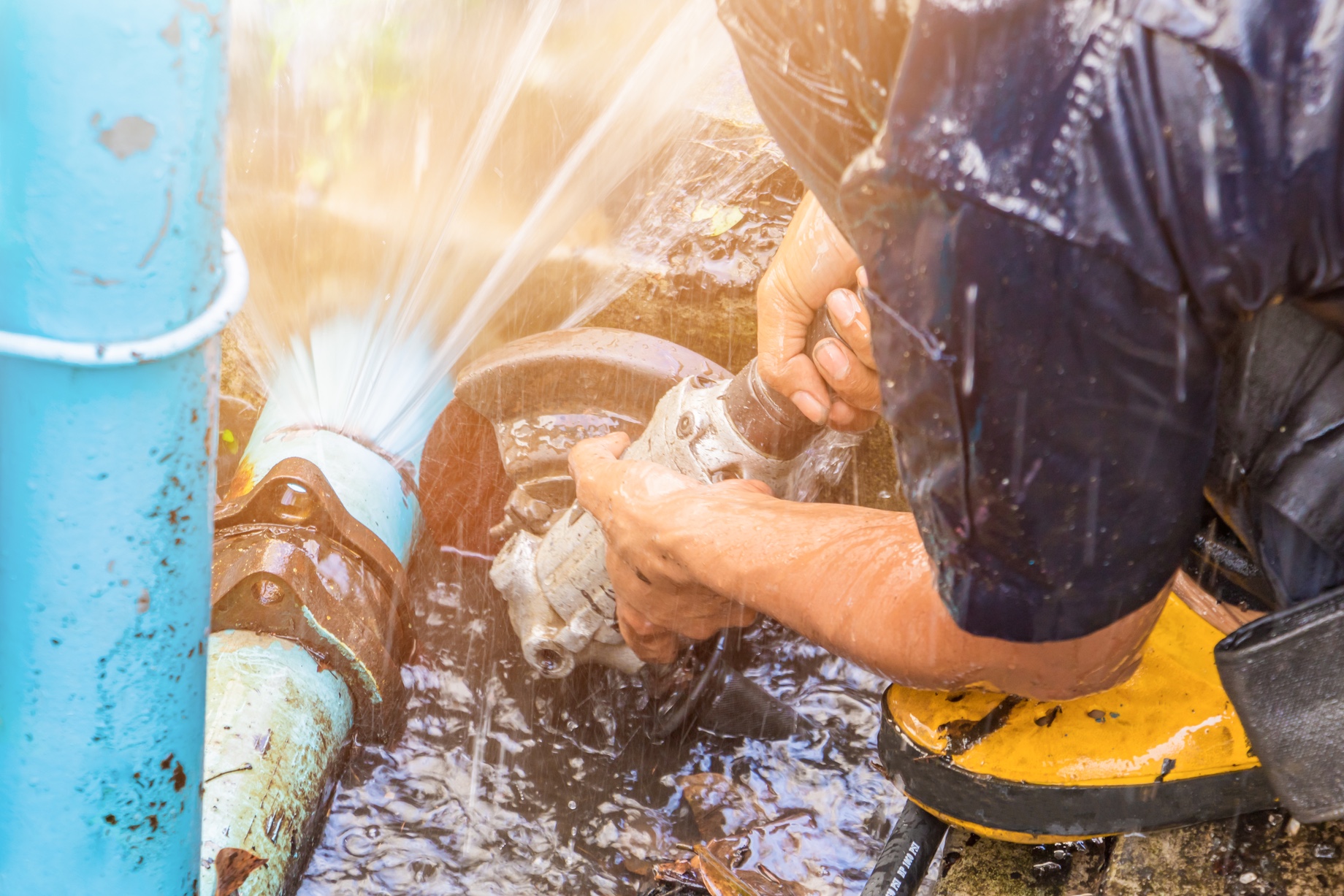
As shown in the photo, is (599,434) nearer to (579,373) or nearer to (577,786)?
(579,373)

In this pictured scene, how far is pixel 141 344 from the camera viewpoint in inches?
44.5

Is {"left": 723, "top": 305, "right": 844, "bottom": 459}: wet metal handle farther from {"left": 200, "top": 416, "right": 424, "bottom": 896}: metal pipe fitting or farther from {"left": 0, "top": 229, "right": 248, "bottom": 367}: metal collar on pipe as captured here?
{"left": 0, "top": 229, "right": 248, "bottom": 367}: metal collar on pipe

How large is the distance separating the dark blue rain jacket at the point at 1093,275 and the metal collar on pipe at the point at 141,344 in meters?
0.74

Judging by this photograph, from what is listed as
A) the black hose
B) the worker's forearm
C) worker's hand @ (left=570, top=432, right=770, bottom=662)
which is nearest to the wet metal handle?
worker's hand @ (left=570, top=432, right=770, bottom=662)

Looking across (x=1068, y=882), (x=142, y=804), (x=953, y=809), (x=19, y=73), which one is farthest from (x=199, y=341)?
(x=1068, y=882)

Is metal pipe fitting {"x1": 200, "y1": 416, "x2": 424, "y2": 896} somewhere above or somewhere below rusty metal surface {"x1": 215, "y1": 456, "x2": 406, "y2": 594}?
below

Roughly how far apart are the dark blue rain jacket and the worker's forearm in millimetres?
184

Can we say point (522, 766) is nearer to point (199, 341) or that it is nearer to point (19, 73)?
point (199, 341)

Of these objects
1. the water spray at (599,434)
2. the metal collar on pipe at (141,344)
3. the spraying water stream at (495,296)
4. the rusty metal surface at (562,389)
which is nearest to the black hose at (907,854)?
the spraying water stream at (495,296)

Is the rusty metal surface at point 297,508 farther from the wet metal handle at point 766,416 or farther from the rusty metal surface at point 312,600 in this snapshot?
the wet metal handle at point 766,416

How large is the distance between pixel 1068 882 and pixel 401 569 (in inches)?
65.9

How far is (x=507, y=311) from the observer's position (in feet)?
11.0

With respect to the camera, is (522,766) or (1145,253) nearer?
(1145,253)

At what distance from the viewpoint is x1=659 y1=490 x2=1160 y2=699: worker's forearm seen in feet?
4.75
